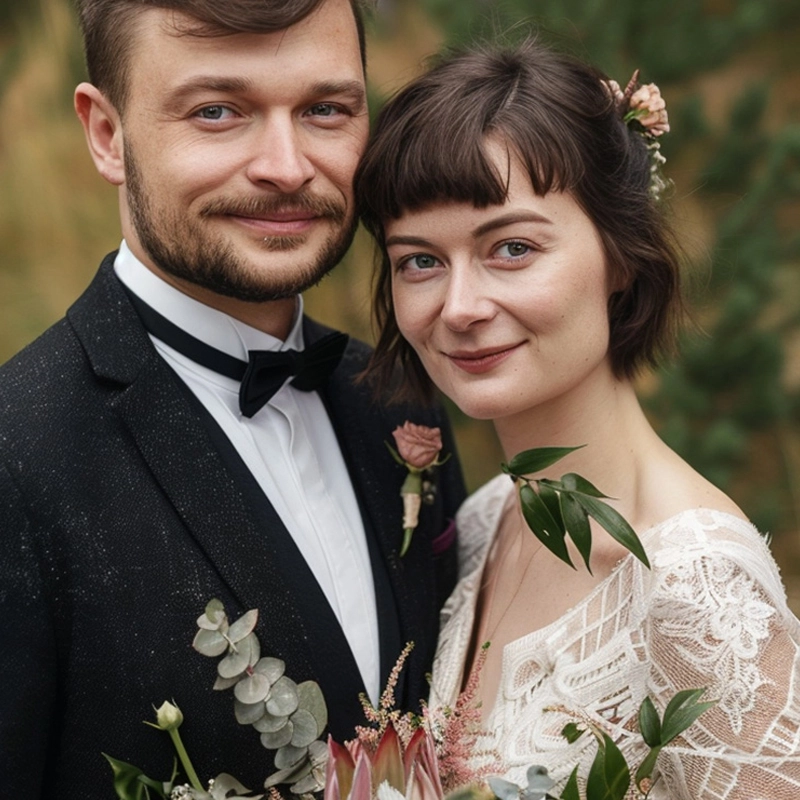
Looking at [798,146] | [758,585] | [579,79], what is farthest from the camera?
[798,146]

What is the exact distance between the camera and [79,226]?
4305 mm

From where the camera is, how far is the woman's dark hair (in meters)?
2.18

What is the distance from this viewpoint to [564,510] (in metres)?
1.77

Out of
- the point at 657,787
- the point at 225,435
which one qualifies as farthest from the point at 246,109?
the point at 657,787

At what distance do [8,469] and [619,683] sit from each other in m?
1.10

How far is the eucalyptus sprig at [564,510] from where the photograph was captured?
5.72 feet

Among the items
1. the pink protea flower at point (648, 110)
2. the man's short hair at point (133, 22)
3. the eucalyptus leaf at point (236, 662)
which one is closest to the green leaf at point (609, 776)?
the eucalyptus leaf at point (236, 662)

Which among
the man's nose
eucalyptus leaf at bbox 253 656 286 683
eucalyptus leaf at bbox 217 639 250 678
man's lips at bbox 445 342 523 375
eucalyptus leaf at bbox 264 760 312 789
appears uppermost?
the man's nose

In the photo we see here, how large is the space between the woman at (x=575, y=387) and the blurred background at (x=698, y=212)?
1.91 meters

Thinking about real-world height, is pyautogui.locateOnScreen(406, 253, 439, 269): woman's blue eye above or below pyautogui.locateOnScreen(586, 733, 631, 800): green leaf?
above

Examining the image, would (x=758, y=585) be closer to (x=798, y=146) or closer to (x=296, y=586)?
(x=296, y=586)

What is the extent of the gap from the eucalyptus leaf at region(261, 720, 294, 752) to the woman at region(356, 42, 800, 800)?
40 cm

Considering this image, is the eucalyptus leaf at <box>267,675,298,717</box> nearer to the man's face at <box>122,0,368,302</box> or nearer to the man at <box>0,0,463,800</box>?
the man at <box>0,0,463,800</box>

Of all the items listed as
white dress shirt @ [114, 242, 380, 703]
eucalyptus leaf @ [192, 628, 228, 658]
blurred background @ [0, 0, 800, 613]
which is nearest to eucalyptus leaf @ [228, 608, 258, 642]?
eucalyptus leaf @ [192, 628, 228, 658]
